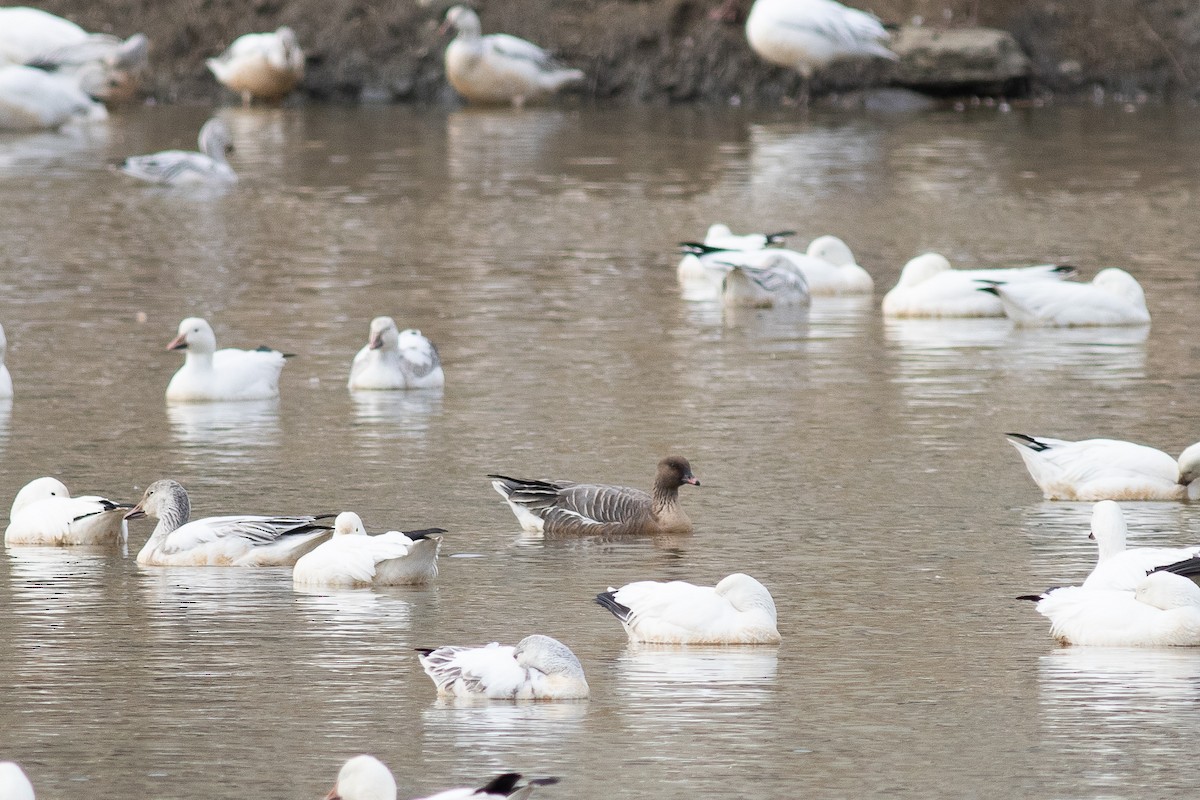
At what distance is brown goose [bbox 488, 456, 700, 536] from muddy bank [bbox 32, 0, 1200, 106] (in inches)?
1093

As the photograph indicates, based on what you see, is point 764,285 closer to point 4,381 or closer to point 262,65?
point 4,381

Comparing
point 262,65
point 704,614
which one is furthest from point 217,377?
point 262,65

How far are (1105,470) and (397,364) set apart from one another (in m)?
5.01

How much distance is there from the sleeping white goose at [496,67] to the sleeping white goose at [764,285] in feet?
60.8

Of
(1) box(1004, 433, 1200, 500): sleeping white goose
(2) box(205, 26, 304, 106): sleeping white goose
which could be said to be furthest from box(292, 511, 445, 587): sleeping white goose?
(2) box(205, 26, 304, 106): sleeping white goose

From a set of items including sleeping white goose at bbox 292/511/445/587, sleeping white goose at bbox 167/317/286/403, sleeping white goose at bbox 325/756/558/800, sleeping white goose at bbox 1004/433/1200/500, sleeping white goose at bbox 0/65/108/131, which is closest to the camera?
sleeping white goose at bbox 325/756/558/800

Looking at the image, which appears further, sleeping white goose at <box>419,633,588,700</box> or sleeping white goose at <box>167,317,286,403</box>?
sleeping white goose at <box>167,317,286,403</box>

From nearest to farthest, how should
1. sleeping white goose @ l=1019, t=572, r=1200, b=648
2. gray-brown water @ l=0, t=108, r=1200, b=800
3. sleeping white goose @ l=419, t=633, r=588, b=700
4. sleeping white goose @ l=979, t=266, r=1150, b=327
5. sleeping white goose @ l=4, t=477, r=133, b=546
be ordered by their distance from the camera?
1. gray-brown water @ l=0, t=108, r=1200, b=800
2. sleeping white goose @ l=419, t=633, r=588, b=700
3. sleeping white goose @ l=1019, t=572, r=1200, b=648
4. sleeping white goose @ l=4, t=477, r=133, b=546
5. sleeping white goose @ l=979, t=266, r=1150, b=327

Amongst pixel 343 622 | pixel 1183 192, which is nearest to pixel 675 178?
pixel 1183 192

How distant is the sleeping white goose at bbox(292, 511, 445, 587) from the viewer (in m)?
9.44

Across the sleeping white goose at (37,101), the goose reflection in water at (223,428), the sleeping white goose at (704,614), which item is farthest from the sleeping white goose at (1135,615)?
the sleeping white goose at (37,101)

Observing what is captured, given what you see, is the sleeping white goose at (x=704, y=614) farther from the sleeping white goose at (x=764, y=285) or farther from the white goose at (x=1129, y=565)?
the sleeping white goose at (x=764, y=285)

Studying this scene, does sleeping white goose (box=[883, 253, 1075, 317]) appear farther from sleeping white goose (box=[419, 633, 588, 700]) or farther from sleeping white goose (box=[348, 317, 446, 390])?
sleeping white goose (box=[419, 633, 588, 700])

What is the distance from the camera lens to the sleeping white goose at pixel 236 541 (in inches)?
393
